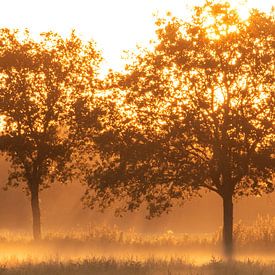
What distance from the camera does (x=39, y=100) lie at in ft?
131

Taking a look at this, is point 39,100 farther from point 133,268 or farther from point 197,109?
point 133,268

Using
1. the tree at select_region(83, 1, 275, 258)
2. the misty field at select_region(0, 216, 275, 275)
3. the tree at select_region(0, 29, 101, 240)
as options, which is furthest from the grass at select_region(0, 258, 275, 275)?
the tree at select_region(0, 29, 101, 240)

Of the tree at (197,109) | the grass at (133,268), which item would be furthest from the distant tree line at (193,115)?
the grass at (133,268)

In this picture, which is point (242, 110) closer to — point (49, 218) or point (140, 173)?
point (140, 173)

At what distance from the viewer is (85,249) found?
36.6 meters

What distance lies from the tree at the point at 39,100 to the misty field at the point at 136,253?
3.19m

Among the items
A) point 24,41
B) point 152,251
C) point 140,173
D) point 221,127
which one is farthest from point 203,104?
point 24,41

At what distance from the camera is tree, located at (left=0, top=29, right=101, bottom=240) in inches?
1549

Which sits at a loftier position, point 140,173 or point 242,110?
point 242,110

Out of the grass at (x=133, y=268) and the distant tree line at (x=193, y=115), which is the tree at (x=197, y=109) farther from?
the grass at (x=133, y=268)

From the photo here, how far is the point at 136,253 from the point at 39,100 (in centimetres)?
1026

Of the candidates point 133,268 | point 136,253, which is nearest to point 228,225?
point 136,253

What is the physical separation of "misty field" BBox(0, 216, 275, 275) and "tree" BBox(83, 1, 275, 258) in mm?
3358

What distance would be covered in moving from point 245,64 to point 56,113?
448 inches
